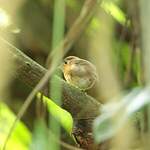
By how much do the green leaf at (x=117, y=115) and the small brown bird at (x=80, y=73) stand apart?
117 cm

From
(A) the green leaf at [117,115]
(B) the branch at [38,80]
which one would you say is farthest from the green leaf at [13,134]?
(A) the green leaf at [117,115]

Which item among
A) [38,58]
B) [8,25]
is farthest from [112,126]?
[38,58]

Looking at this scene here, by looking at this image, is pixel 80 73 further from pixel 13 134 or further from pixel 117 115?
pixel 117 115

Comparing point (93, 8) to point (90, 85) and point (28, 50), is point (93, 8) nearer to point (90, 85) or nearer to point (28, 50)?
point (90, 85)

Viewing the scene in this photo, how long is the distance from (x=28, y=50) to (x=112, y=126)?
79.1 inches

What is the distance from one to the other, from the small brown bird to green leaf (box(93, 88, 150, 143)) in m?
1.17

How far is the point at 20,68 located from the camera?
4.10ft

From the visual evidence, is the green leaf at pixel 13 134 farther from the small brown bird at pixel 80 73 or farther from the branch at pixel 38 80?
the branch at pixel 38 80

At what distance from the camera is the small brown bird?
1798 millimetres

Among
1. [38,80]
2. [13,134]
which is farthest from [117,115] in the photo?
[13,134]

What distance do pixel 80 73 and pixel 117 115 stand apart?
1.24m

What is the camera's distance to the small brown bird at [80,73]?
1.80m

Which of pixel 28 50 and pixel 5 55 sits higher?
pixel 28 50

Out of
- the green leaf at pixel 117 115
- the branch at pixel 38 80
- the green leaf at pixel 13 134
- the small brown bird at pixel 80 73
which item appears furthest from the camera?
the green leaf at pixel 13 134
